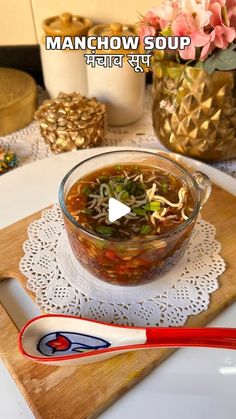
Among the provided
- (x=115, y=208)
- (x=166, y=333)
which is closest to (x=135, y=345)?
(x=166, y=333)

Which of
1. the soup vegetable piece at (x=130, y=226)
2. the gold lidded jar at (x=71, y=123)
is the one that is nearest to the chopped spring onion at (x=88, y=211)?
the soup vegetable piece at (x=130, y=226)

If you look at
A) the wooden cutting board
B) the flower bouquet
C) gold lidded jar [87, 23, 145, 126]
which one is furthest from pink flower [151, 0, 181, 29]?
the wooden cutting board

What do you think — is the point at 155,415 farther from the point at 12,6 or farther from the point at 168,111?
the point at 12,6

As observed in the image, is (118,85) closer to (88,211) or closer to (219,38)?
(219,38)

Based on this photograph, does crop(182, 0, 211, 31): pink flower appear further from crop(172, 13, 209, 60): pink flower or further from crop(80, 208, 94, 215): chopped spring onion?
crop(80, 208, 94, 215): chopped spring onion

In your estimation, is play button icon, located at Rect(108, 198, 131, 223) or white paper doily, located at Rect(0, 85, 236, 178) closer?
play button icon, located at Rect(108, 198, 131, 223)

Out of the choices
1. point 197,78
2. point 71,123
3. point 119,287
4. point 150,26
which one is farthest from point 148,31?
point 119,287
